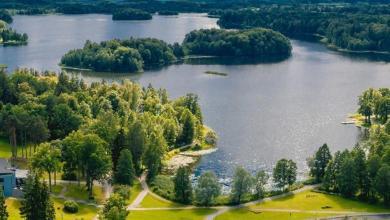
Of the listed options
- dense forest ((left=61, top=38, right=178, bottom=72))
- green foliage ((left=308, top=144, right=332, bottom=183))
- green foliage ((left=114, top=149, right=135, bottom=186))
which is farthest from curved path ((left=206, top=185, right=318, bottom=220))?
dense forest ((left=61, top=38, right=178, bottom=72))

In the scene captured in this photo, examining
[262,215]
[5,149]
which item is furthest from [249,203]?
[5,149]

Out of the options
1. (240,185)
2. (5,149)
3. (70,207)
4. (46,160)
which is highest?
(46,160)

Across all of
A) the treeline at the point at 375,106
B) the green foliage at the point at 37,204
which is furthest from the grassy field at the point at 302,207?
the treeline at the point at 375,106

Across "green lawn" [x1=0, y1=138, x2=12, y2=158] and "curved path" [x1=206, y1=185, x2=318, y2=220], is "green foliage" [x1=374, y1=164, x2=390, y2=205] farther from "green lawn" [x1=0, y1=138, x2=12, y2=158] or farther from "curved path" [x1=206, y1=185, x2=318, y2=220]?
"green lawn" [x1=0, y1=138, x2=12, y2=158]

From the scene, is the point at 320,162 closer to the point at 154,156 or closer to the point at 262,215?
the point at 262,215

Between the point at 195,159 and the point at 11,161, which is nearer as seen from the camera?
the point at 11,161

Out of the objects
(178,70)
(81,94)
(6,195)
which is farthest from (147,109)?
(178,70)

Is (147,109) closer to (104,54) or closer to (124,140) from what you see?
(124,140)
